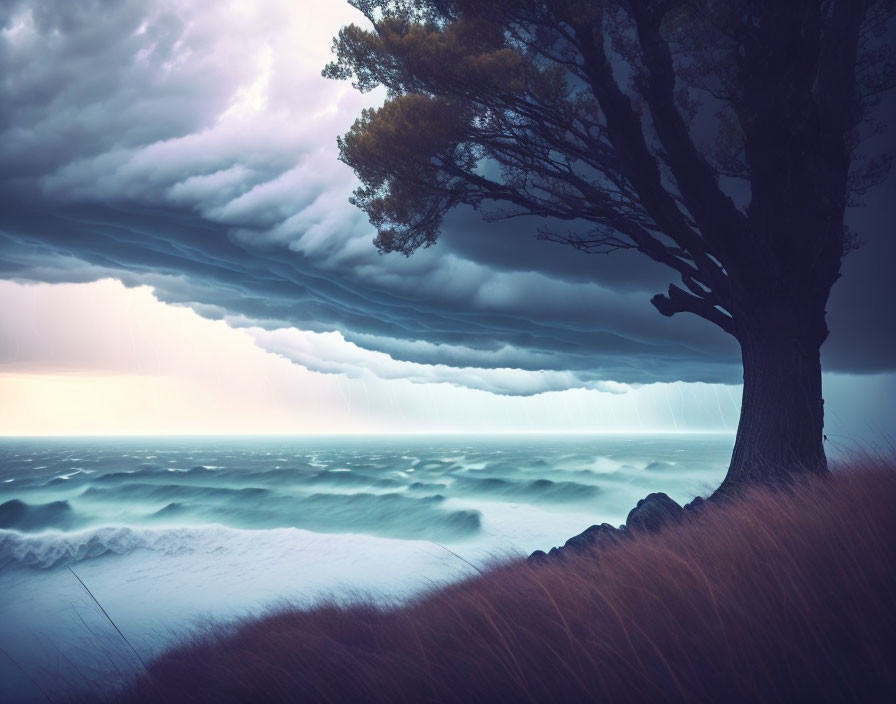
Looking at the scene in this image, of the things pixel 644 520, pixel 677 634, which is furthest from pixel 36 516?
pixel 677 634

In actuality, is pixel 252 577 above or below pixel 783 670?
below

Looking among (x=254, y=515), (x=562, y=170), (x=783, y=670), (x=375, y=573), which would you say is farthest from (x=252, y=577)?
(x=783, y=670)

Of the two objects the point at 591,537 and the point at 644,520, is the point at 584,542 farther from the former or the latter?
the point at 644,520

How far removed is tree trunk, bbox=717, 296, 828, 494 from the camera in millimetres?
6302

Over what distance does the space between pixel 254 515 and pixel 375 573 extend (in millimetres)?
13953

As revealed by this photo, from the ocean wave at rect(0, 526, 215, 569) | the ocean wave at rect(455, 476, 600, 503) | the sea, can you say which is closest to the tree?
the sea

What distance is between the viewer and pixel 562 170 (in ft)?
26.2

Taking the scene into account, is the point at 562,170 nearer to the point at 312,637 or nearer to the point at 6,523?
the point at 312,637

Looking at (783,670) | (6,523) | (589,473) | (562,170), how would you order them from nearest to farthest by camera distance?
(783,670) → (562,170) → (6,523) → (589,473)

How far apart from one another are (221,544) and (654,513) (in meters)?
20.2

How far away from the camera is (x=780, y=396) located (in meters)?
6.39

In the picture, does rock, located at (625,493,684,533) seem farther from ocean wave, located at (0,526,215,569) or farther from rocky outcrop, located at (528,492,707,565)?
ocean wave, located at (0,526,215,569)

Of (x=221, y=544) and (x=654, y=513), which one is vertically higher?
(x=654, y=513)

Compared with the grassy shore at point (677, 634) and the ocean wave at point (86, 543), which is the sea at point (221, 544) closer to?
the ocean wave at point (86, 543)
